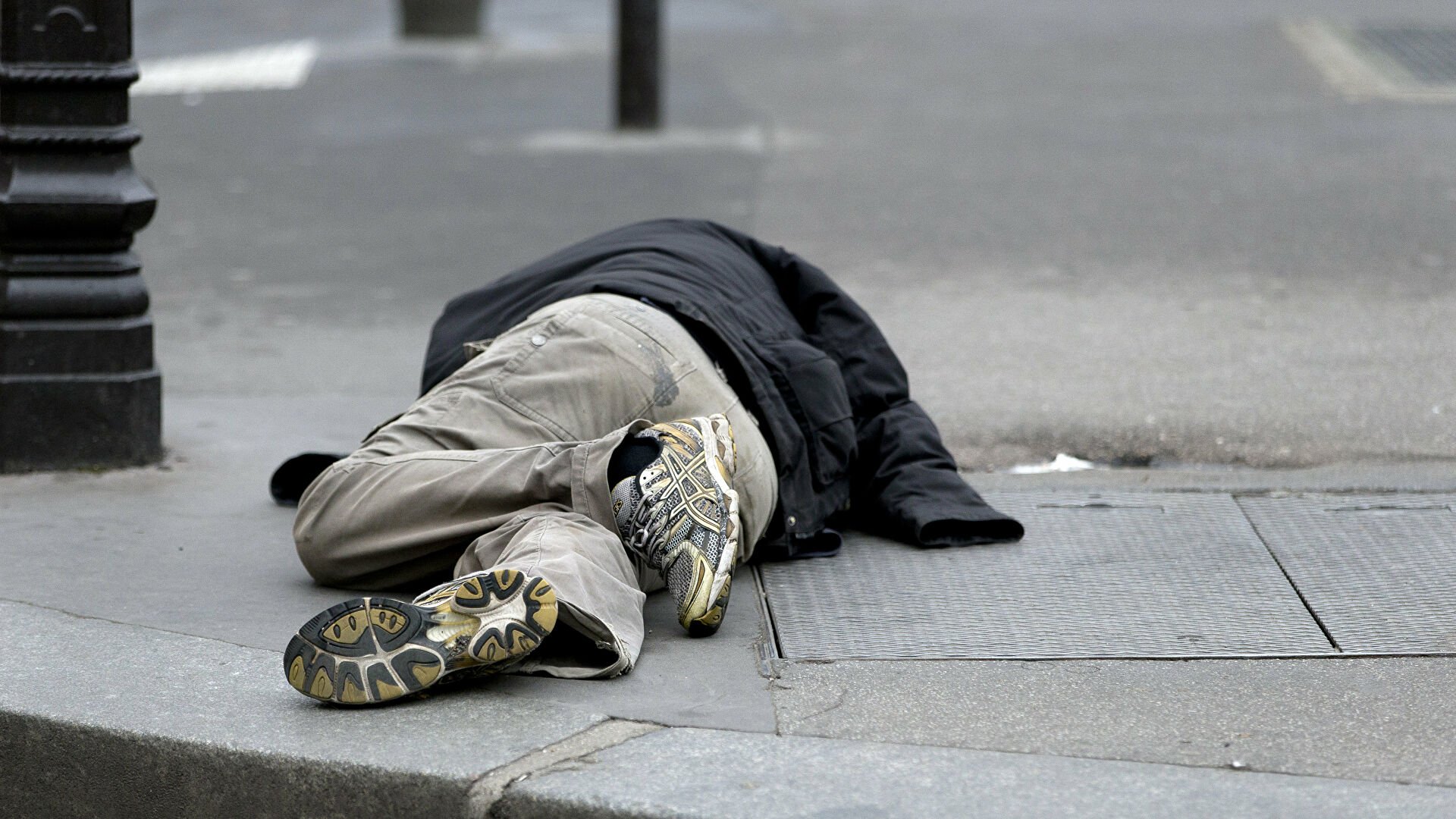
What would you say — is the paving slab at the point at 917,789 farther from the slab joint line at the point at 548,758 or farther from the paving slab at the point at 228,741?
the paving slab at the point at 228,741

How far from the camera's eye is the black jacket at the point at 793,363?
357cm

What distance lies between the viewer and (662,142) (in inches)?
377

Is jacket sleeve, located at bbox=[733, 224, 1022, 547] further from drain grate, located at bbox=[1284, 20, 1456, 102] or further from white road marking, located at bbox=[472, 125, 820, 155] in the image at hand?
drain grate, located at bbox=[1284, 20, 1456, 102]

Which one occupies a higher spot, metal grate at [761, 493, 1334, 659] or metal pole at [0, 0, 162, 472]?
metal pole at [0, 0, 162, 472]

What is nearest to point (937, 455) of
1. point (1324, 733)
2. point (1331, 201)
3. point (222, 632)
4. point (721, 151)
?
point (1324, 733)

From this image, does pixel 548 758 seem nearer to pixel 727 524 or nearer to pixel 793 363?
pixel 727 524

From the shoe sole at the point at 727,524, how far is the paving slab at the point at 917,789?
47 cm

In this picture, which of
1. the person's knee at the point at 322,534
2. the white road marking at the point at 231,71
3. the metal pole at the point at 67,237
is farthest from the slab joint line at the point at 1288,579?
the white road marking at the point at 231,71

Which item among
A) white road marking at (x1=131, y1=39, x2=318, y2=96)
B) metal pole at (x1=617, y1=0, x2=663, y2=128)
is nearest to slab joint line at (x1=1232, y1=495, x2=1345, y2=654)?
metal pole at (x1=617, y1=0, x2=663, y2=128)

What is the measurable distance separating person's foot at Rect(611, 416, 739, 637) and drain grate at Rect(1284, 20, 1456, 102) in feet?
28.1

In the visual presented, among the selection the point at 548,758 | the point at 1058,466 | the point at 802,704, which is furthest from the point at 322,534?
the point at 1058,466

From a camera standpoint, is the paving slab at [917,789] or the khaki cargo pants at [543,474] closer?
the paving slab at [917,789]

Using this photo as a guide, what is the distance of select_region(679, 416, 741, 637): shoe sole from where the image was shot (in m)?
3.02

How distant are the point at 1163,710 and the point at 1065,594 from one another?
0.56 metres
